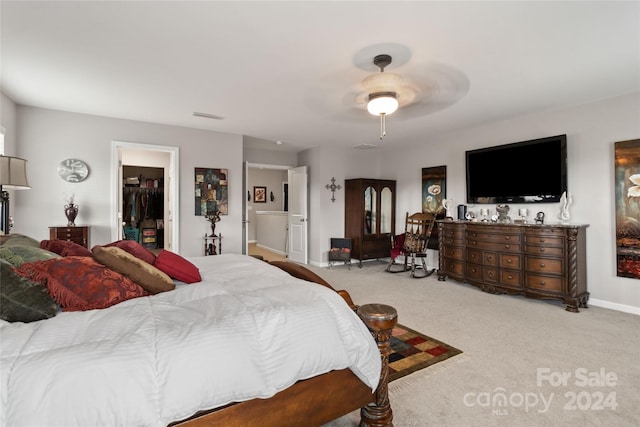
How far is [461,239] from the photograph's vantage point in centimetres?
474

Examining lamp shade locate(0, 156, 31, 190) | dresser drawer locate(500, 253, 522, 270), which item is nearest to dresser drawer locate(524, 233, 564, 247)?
dresser drawer locate(500, 253, 522, 270)

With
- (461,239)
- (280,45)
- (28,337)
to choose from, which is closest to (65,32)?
(280,45)

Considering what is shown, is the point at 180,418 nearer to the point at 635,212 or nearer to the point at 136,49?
the point at 136,49

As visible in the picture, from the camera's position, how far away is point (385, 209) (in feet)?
21.4

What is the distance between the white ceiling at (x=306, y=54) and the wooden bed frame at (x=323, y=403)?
1960 mm

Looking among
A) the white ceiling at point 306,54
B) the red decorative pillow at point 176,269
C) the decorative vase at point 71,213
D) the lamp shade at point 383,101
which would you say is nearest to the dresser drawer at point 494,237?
the white ceiling at point 306,54

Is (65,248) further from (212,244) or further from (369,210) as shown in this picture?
(369,210)

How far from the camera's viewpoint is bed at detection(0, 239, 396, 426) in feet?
3.15

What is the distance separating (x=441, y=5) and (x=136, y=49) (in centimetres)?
238

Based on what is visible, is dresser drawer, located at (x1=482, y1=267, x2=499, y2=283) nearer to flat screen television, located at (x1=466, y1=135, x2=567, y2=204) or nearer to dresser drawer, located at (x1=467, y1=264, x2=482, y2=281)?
dresser drawer, located at (x1=467, y1=264, x2=482, y2=281)

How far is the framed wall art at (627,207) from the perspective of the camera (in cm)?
348

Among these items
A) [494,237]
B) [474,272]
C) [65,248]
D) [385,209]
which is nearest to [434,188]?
[385,209]

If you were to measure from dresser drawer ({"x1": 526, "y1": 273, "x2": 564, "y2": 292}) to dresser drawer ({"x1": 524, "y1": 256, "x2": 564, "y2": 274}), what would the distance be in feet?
0.24

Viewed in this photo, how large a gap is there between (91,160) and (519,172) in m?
6.11
